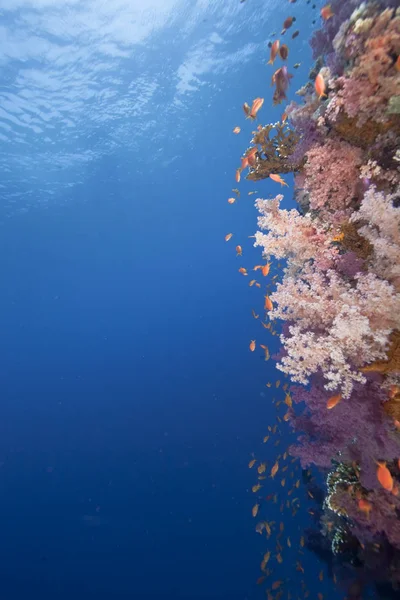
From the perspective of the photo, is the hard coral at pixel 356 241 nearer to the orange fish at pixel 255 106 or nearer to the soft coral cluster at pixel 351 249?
the soft coral cluster at pixel 351 249

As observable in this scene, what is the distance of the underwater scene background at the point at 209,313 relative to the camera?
409 cm

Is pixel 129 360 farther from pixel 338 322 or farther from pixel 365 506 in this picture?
Answer: pixel 338 322

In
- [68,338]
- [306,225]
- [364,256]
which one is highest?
[306,225]

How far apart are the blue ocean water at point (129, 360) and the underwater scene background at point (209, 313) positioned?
0.57ft

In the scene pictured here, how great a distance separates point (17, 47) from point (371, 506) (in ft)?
82.0

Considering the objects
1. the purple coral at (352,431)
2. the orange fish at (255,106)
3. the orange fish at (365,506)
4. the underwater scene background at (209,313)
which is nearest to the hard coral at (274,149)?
the underwater scene background at (209,313)

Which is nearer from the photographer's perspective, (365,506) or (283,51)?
(365,506)

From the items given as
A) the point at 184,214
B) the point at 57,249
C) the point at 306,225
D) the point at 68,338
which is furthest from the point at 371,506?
the point at 68,338

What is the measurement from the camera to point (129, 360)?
55188 mm

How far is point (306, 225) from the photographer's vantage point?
466 cm

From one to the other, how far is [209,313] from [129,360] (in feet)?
90.1

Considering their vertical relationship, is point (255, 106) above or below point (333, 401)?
above

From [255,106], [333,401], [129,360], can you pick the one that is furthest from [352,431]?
[129,360]

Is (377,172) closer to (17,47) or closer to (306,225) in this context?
(306,225)
